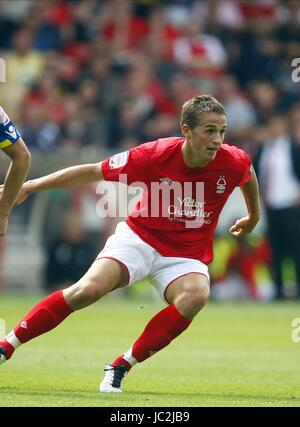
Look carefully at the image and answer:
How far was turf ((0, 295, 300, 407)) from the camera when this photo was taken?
7305 millimetres

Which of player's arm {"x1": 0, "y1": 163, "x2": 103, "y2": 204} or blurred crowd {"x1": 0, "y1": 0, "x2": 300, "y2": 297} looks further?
→ blurred crowd {"x1": 0, "y1": 0, "x2": 300, "y2": 297}

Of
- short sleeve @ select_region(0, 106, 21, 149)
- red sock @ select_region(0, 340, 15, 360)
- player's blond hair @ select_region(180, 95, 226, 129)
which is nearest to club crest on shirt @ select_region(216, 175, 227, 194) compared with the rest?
player's blond hair @ select_region(180, 95, 226, 129)

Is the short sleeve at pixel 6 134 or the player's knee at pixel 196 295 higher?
the short sleeve at pixel 6 134

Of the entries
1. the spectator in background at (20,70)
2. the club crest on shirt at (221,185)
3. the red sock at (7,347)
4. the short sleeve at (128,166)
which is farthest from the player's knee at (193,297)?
the spectator in background at (20,70)

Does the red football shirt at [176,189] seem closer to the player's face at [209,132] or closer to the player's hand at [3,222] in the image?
the player's face at [209,132]

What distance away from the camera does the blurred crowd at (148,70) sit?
671 inches

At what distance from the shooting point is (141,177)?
314 inches

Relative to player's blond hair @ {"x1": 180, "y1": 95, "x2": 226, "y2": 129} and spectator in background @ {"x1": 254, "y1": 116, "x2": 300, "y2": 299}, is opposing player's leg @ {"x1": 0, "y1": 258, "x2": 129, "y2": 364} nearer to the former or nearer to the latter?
player's blond hair @ {"x1": 180, "y1": 95, "x2": 226, "y2": 129}

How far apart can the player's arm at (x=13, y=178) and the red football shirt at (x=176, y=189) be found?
0.62 metres

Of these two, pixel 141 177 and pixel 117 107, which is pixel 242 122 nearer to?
pixel 117 107

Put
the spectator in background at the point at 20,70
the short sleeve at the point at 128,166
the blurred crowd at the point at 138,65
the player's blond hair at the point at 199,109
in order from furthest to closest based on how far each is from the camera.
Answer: the spectator in background at the point at 20,70 → the blurred crowd at the point at 138,65 → the short sleeve at the point at 128,166 → the player's blond hair at the point at 199,109

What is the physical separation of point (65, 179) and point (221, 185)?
42.2 inches

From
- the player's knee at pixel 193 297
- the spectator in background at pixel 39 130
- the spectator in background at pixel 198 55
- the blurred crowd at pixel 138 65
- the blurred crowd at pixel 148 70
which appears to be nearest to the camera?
the player's knee at pixel 193 297

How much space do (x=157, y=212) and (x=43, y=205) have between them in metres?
8.95
